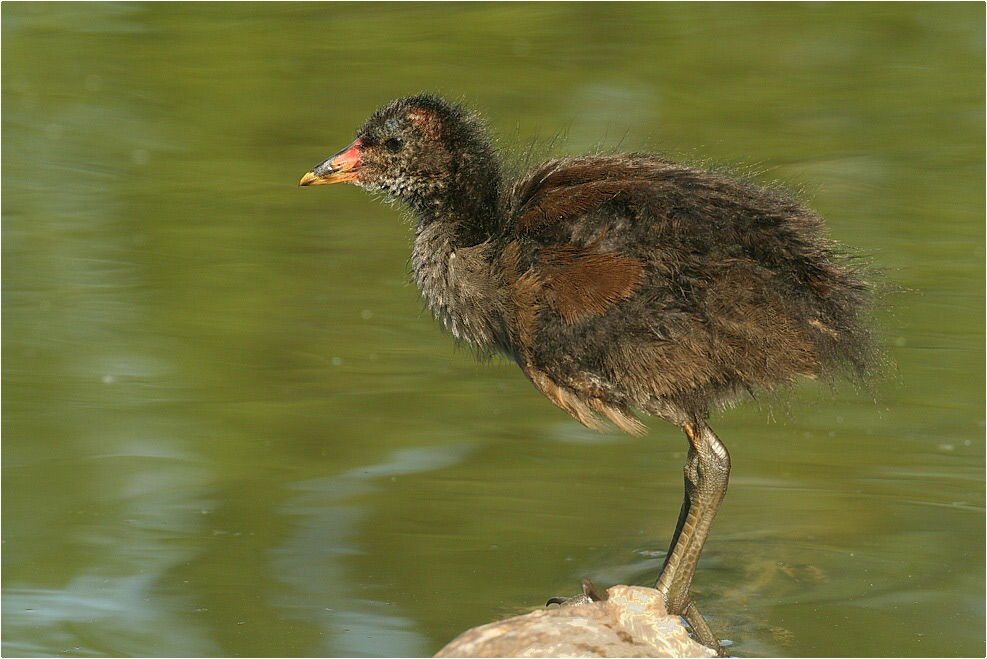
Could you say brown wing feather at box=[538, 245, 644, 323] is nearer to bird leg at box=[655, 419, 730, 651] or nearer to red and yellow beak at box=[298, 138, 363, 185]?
bird leg at box=[655, 419, 730, 651]

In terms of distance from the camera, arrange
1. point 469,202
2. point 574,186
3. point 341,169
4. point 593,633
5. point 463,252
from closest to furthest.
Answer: point 593,633, point 574,186, point 463,252, point 469,202, point 341,169

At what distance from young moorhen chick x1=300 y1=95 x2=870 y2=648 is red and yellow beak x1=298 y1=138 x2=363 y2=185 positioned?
45 cm

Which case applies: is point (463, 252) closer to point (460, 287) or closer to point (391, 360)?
point (460, 287)

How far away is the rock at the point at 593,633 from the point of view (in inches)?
133

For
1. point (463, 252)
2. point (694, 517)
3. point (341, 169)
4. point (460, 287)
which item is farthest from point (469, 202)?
point (694, 517)

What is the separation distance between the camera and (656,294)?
13.5 feet

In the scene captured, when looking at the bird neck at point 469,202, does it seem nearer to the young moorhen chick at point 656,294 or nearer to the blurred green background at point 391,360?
the young moorhen chick at point 656,294

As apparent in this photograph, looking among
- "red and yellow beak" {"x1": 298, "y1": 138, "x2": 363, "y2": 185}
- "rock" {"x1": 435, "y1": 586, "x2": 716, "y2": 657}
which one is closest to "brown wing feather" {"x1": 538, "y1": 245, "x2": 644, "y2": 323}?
"rock" {"x1": 435, "y1": 586, "x2": 716, "y2": 657}

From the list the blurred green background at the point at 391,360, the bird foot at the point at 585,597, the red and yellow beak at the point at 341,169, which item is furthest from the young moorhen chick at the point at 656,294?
the blurred green background at the point at 391,360

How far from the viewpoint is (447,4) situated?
9133 mm

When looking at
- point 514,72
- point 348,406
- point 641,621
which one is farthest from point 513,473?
point 514,72

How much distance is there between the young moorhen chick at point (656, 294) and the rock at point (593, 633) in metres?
0.64

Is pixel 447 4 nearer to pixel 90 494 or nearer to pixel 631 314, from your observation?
pixel 90 494

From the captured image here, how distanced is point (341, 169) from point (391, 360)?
1428mm
